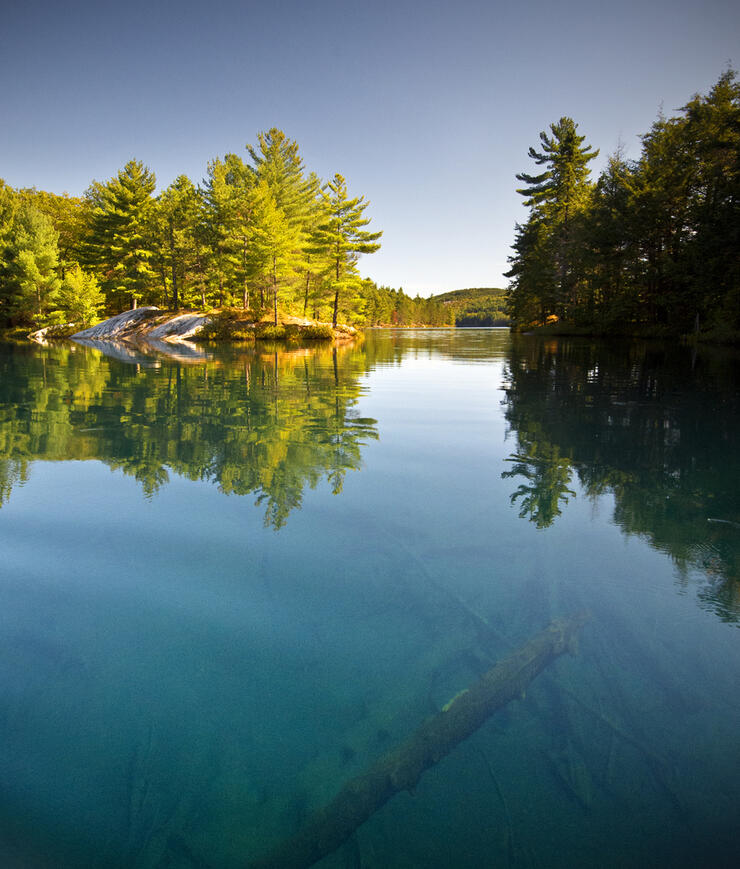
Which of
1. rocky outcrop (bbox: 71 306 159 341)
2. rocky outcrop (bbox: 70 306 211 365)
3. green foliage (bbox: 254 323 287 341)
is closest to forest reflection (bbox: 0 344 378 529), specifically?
green foliage (bbox: 254 323 287 341)

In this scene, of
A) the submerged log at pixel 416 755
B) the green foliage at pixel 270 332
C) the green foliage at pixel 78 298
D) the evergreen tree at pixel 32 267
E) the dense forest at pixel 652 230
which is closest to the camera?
the submerged log at pixel 416 755

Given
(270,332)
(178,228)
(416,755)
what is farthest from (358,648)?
(178,228)

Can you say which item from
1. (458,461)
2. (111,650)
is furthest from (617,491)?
(111,650)

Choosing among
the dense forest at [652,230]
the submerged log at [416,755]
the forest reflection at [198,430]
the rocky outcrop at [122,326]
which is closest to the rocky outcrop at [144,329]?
the rocky outcrop at [122,326]

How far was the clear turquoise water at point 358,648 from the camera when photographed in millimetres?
1399

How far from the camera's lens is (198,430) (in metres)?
6.13

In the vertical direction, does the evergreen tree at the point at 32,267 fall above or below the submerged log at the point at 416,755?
above

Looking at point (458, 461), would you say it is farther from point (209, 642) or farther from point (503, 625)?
point (209, 642)

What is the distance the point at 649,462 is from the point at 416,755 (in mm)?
4366

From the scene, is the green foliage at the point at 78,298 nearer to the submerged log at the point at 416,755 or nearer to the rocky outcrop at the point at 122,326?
the rocky outcrop at the point at 122,326

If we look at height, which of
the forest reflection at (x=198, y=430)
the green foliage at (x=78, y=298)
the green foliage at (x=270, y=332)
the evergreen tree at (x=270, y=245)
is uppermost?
the evergreen tree at (x=270, y=245)

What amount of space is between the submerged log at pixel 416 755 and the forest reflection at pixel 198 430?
6.38 ft

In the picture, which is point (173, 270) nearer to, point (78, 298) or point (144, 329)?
point (144, 329)

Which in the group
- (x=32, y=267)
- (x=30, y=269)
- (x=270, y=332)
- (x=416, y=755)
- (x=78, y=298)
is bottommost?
(x=416, y=755)
